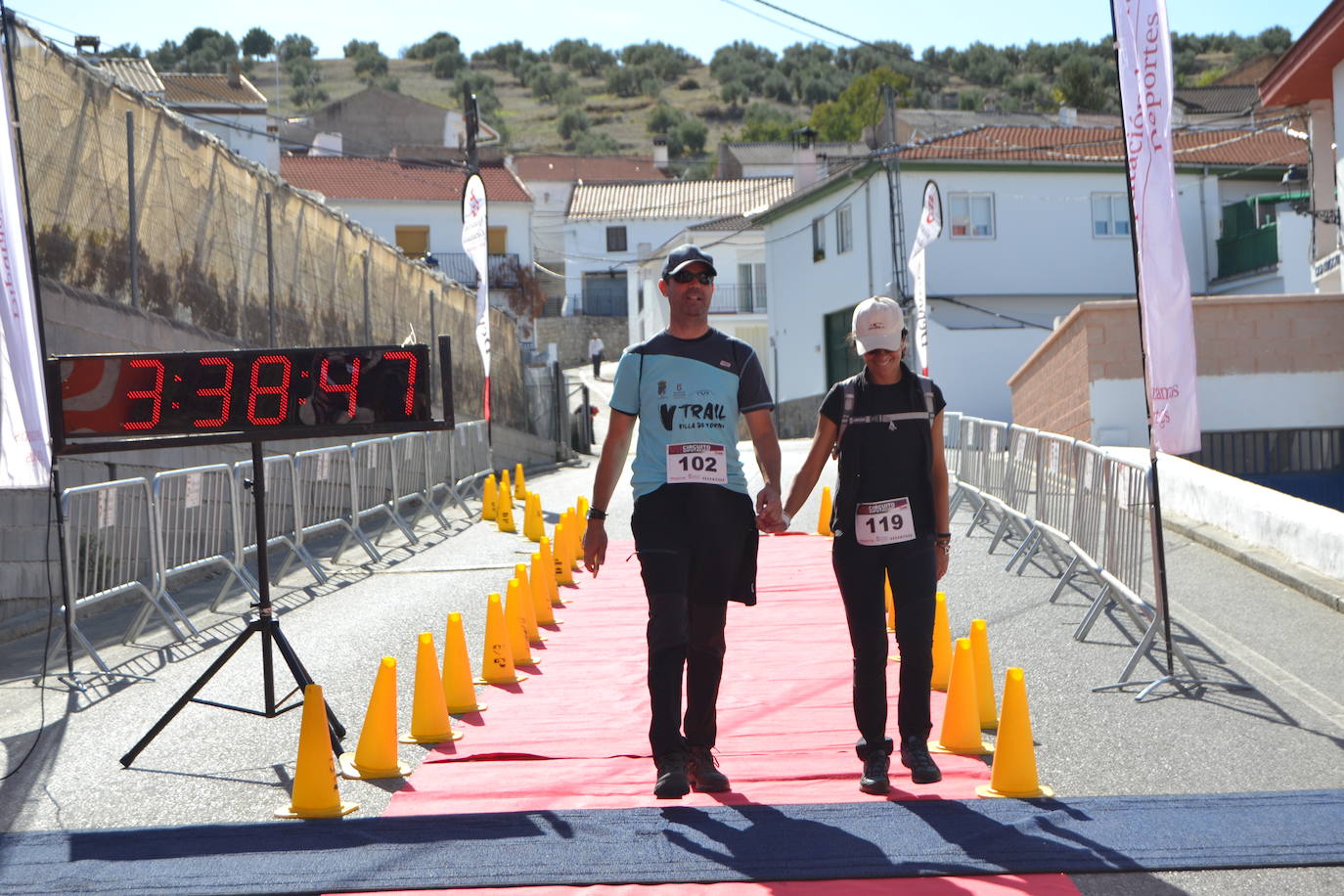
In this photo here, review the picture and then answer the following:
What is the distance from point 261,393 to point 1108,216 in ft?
114

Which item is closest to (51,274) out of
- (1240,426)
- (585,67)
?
(1240,426)

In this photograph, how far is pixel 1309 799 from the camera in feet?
19.0

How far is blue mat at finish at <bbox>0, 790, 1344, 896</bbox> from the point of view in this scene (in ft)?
16.3

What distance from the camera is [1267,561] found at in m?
12.0

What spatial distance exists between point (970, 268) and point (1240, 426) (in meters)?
17.2

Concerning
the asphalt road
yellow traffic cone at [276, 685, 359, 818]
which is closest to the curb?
the asphalt road

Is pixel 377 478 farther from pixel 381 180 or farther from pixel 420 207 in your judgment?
pixel 381 180

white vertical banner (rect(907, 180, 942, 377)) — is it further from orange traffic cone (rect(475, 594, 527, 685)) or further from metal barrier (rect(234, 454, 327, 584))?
orange traffic cone (rect(475, 594, 527, 685))

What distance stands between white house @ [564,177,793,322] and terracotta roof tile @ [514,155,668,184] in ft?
44.4

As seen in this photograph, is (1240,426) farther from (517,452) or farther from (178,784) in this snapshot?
(178,784)

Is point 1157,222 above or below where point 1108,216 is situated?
below

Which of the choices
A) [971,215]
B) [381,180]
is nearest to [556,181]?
[381,180]

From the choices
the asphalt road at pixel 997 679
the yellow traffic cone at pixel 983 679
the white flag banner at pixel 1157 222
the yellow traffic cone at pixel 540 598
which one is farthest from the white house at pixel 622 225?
the yellow traffic cone at pixel 983 679

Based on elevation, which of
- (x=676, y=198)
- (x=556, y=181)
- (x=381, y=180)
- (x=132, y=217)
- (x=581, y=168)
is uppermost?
(x=581, y=168)
